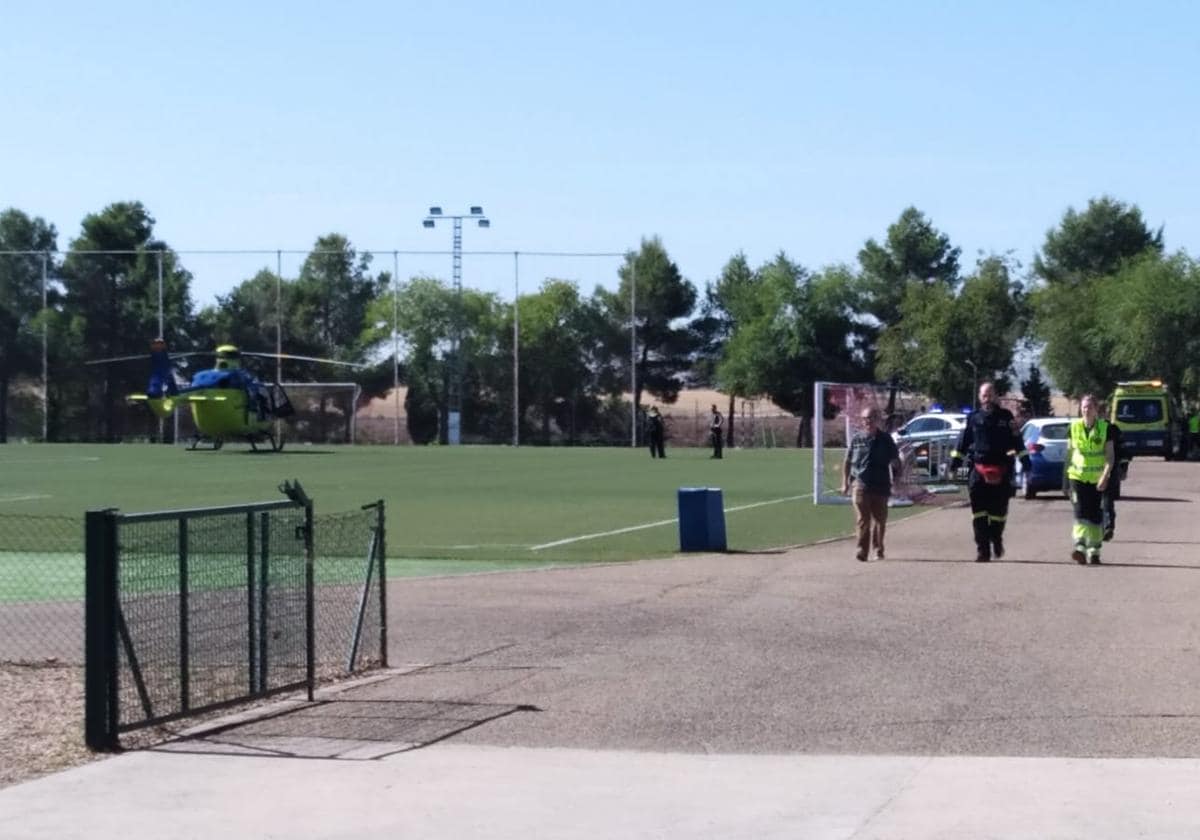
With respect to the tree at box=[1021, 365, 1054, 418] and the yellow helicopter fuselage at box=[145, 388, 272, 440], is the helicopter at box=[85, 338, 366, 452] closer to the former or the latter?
the yellow helicopter fuselage at box=[145, 388, 272, 440]

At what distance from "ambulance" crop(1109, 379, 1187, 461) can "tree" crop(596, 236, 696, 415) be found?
4918 centimetres

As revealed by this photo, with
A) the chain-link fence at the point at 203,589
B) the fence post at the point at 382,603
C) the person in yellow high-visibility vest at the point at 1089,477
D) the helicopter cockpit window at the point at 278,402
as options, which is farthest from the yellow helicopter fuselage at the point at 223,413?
the fence post at the point at 382,603

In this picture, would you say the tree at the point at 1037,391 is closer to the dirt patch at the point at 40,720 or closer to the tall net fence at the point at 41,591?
the tall net fence at the point at 41,591

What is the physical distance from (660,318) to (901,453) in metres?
78.3

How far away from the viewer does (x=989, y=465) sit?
20719 millimetres

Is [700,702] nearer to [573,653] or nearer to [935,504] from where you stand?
[573,653]

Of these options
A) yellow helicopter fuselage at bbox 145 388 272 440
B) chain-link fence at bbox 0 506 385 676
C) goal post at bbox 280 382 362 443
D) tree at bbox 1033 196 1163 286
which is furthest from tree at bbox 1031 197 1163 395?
chain-link fence at bbox 0 506 385 676

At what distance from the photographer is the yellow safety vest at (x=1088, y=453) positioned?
20.4 m

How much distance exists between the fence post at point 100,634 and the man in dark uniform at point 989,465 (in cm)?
1252

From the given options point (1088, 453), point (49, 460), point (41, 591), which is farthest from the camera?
point (49, 460)

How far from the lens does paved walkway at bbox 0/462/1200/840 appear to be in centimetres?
816

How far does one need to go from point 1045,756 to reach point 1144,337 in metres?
75.7

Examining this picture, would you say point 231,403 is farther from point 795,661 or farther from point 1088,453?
point 795,661

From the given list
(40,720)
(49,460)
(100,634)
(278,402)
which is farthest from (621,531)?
(278,402)
